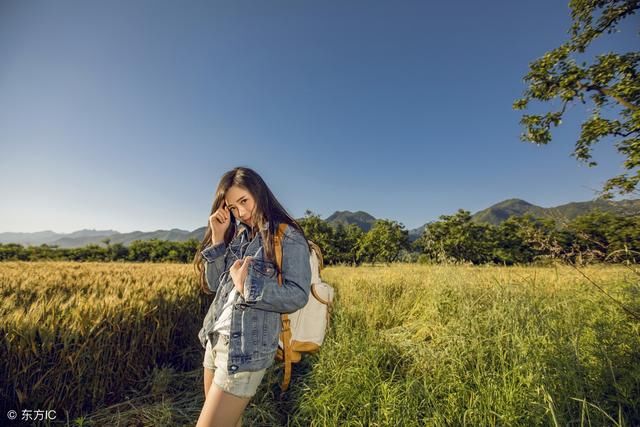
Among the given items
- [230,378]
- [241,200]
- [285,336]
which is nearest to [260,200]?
[241,200]

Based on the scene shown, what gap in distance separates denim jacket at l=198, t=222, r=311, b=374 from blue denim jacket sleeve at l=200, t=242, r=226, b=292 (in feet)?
1.01

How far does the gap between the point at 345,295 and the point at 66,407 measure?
192 inches

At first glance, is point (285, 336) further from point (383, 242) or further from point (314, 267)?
point (383, 242)

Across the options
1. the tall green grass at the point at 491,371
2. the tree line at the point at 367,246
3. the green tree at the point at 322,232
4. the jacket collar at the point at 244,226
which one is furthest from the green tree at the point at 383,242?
the jacket collar at the point at 244,226

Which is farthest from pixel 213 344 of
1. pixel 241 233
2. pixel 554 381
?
pixel 554 381

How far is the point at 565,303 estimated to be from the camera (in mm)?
3615

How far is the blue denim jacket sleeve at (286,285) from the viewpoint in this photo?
1.43 meters

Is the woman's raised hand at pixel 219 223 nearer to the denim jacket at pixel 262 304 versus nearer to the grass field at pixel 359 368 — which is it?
the denim jacket at pixel 262 304

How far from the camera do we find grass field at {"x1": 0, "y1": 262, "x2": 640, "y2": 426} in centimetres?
219

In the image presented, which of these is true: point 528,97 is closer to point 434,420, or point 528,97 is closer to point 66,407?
point 434,420

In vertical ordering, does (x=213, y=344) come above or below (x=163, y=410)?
above

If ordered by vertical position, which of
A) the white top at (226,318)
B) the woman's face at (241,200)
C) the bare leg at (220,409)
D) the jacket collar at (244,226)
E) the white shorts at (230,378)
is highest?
the woman's face at (241,200)

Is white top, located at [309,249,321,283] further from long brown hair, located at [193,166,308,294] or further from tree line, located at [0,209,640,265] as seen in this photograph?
tree line, located at [0,209,640,265]

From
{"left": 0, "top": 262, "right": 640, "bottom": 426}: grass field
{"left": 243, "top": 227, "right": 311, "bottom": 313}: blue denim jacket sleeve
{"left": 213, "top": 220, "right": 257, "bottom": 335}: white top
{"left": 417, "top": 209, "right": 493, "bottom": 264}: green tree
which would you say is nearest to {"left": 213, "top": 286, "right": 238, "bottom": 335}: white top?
{"left": 213, "top": 220, "right": 257, "bottom": 335}: white top
